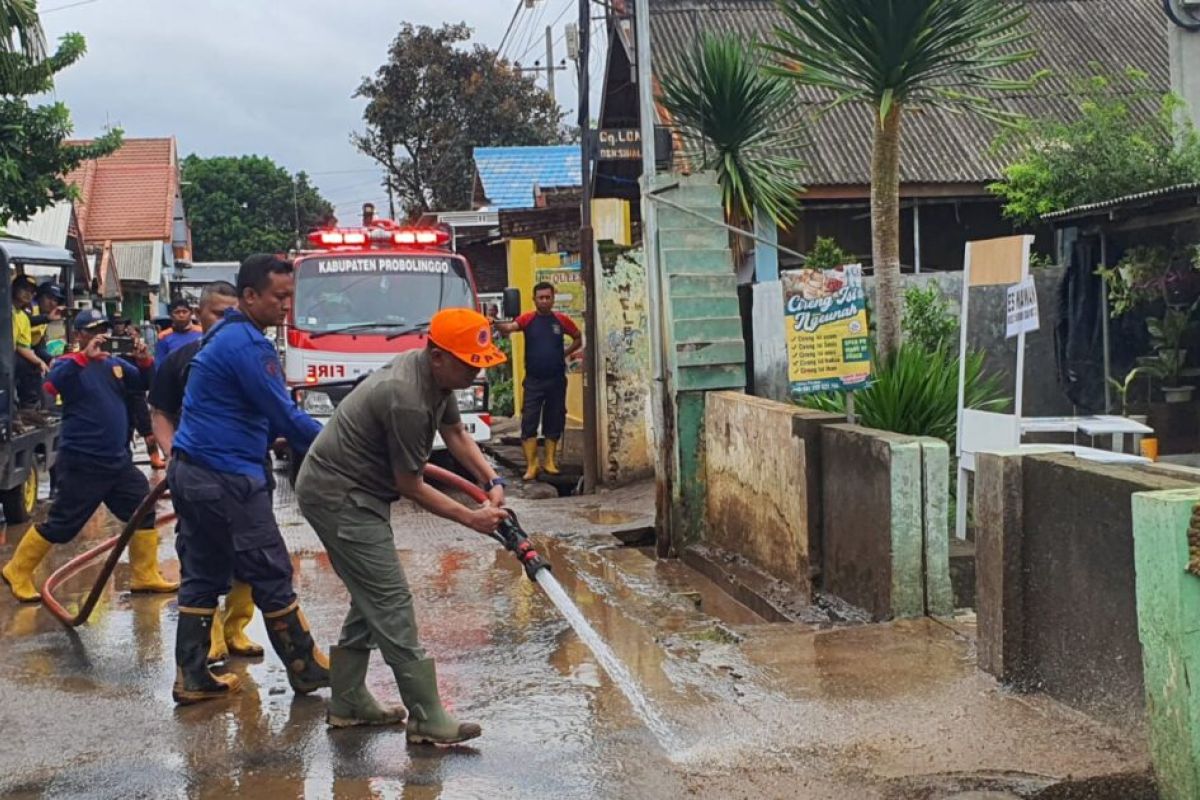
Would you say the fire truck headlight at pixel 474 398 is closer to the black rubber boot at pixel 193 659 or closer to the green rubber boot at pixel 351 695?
the black rubber boot at pixel 193 659

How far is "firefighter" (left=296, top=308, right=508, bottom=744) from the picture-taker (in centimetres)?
500

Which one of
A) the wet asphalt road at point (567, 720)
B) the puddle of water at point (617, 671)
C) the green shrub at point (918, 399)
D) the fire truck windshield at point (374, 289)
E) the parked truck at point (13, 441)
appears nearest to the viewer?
the wet asphalt road at point (567, 720)

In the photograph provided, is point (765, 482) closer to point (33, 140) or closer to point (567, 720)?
point (567, 720)

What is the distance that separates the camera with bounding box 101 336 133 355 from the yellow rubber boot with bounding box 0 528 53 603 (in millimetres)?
1442

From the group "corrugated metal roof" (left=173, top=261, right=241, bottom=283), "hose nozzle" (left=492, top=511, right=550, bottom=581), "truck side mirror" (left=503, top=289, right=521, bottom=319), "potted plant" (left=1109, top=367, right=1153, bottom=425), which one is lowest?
"hose nozzle" (left=492, top=511, right=550, bottom=581)

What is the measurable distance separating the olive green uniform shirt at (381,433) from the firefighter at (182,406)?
1.33 m

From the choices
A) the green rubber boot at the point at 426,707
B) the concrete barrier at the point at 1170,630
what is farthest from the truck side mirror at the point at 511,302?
the concrete barrier at the point at 1170,630

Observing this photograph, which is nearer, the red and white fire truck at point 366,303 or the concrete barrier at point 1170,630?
the concrete barrier at point 1170,630

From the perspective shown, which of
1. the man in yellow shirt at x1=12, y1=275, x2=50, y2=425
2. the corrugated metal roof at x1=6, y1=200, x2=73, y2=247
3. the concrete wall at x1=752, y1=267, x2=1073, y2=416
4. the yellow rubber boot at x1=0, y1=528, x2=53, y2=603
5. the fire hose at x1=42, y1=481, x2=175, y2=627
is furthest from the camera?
the corrugated metal roof at x1=6, y1=200, x2=73, y2=247

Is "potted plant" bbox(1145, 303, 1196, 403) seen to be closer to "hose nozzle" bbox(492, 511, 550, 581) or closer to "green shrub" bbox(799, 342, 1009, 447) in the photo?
"green shrub" bbox(799, 342, 1009, 447)

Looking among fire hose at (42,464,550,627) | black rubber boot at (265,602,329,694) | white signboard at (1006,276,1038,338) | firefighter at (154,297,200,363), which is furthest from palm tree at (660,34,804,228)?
black rubber boot at (265,602,329,694)

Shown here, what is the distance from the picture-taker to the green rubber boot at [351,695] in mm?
5434

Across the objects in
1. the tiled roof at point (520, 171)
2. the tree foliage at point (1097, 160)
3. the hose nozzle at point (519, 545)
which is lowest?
the hose nozzle at point (519, 545)

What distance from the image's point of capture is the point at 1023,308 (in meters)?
7.75
